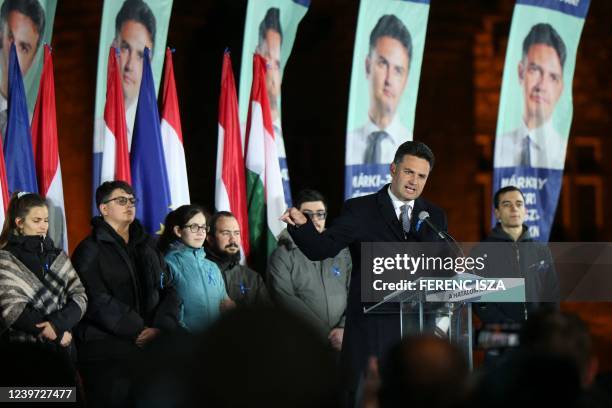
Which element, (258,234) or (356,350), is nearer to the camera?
(356,350)

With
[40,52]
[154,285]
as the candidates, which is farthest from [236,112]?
[154,285]

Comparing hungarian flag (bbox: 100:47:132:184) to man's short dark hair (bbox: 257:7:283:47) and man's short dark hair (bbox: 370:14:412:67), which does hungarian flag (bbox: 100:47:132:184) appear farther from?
man's short dark hair (bbox: 370:14:412:67)

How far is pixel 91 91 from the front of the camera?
12.4m

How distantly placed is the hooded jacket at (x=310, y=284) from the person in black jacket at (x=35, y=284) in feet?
5.40

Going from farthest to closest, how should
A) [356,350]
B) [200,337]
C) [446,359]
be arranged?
1. [356,350]
2. [446,359]
3. [200,337]

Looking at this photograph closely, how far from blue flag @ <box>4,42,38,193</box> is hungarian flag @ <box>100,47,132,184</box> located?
1.89 feet

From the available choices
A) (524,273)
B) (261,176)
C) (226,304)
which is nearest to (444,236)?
(524,273)

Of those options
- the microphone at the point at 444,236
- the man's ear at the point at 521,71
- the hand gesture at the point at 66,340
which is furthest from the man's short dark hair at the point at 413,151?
the man's ear at the point at 521,71

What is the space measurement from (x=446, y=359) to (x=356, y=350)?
289 cm

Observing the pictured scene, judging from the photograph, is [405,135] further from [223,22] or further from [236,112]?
[223,22]

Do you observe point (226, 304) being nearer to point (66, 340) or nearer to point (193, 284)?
point (193, 284)

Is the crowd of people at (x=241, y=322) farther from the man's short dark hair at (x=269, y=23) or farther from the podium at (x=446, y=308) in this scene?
the man's short dark hair at (x=269, y=23)

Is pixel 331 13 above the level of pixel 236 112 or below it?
above

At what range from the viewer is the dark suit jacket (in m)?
4.78
